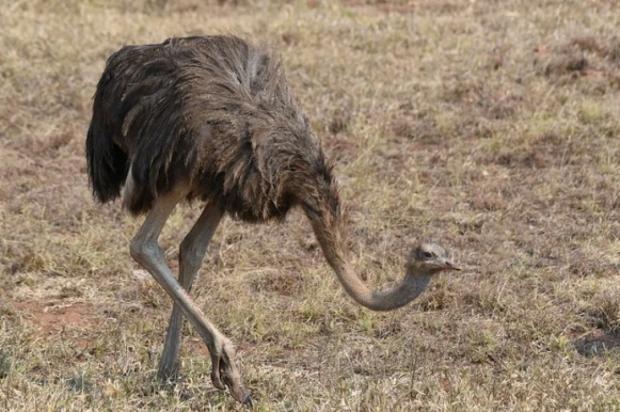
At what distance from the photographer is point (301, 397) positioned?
13.9 ft

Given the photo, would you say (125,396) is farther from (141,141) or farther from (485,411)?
(485,411)

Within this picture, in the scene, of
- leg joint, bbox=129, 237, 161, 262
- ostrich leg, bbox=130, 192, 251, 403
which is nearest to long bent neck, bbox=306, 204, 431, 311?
ostrich leg, bbox=130, 192, 251, 403

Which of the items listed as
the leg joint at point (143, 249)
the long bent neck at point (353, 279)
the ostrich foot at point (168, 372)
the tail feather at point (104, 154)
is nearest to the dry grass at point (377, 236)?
the ostrich foot at point (168, 372)

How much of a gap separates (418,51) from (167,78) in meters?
5.65

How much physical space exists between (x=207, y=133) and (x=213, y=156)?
0.32 ft

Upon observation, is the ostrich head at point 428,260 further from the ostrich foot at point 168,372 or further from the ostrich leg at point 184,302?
the ostrich foot at point 168,372

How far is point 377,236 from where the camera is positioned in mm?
6434

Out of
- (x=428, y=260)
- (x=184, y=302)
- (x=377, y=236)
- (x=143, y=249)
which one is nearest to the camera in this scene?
(x=428, y=260)

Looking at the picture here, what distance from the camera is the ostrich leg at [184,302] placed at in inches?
168

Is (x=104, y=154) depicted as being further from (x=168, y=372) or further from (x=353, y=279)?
(x=353, y=279)

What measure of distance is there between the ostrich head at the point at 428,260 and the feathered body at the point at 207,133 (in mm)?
415

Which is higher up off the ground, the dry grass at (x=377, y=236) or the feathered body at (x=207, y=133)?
the feathered body at (x=207, y=133)

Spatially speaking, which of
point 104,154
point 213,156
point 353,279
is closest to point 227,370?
point 353,279

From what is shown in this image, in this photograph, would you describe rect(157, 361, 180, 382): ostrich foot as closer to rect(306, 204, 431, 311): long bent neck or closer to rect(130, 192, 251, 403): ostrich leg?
rect(130, 192, 251, 403): ostrich leg
